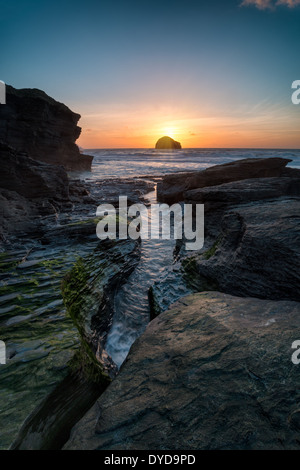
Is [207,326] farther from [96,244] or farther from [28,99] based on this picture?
[28,99]

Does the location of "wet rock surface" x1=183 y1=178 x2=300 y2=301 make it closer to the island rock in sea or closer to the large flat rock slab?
the large flat rock slab

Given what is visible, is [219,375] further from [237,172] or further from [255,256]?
[237,172]

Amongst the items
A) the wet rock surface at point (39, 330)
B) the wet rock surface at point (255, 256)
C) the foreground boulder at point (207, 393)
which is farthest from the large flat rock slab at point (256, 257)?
the wet rock surface at point (39, 330)

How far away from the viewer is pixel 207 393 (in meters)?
1.86

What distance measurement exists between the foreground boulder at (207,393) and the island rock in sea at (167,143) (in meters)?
135

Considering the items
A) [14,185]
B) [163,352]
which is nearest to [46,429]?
[163,352]

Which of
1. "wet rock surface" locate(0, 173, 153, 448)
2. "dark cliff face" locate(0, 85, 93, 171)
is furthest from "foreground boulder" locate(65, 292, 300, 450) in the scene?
"dark cliff face" locate(0, 85, 93, 171)

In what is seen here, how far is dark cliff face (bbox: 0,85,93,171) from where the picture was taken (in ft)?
88.5

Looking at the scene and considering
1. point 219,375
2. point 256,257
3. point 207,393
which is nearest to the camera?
point 207,393

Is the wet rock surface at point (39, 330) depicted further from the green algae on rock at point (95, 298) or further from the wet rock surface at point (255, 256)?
the wet rock surface at point (255, 256)

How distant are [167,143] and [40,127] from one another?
111 m

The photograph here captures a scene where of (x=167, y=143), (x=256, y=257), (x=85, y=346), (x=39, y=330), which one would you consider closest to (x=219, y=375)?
(x=85, y=346)

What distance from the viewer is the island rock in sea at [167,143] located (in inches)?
5069

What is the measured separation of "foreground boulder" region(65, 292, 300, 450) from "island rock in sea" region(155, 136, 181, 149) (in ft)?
444
